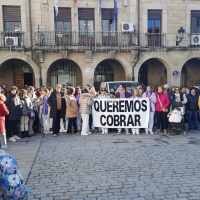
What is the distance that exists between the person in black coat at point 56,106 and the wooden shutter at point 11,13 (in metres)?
9.76

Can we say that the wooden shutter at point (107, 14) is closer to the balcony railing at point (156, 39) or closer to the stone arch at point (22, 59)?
the balcony railing at point (156, 39)

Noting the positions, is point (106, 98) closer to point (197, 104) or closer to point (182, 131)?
point (182, 131)

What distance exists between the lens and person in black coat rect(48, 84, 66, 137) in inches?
365

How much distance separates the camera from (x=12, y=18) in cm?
1662

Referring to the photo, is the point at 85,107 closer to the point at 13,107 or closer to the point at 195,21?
the point at 13,107

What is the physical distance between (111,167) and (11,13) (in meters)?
14.7

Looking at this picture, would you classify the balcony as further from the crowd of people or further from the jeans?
the jeans

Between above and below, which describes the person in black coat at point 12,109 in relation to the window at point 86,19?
below

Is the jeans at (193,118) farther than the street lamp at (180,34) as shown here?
No

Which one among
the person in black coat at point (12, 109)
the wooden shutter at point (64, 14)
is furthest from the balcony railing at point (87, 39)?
the person in black coat at point (12, 109)

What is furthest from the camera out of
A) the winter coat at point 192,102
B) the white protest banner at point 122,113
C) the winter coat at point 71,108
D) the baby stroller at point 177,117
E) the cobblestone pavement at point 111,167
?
the winter coat at point 192,102

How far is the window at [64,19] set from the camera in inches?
674

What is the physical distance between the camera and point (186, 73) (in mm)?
20359

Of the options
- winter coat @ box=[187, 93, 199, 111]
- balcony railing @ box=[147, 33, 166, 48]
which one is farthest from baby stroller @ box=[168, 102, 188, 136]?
balcony railing @ box=[147, 33, 166, 48]
